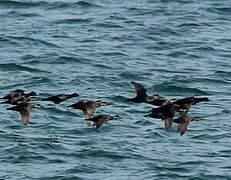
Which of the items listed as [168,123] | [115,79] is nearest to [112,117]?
[168,123]

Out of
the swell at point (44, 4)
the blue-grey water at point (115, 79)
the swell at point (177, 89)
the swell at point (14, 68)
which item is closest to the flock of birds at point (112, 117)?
the blue-grey water at point (115, 79)

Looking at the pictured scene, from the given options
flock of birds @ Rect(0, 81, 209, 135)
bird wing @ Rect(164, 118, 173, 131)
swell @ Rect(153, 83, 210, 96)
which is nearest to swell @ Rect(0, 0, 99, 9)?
swell @ Rect(153, 83, 210, 96)

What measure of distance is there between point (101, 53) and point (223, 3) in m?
10.6

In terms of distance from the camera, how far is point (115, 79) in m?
34.3

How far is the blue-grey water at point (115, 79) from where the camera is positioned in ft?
89.4

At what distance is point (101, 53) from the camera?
3769cm

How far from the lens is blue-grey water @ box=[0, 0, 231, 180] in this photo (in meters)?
27.2

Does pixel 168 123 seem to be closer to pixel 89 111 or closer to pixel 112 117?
pixel 112 117

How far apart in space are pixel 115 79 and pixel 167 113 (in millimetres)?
8544

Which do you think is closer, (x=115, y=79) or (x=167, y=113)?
(x=167, y=113)

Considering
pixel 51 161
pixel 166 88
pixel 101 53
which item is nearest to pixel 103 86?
pixel 166 88

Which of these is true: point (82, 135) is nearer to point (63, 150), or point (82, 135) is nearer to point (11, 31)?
point (63, 150)

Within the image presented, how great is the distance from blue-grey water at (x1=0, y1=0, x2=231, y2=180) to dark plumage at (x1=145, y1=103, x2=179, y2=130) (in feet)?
4.80

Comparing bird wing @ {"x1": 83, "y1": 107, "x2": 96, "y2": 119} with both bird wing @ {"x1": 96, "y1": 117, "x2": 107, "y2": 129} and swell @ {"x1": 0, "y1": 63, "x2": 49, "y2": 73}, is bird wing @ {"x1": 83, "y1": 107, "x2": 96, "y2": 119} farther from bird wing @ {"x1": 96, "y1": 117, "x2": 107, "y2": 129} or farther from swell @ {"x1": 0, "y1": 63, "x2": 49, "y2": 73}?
swell @ {"x1": 0, "y1": 63, "x2": 49, "y2": 73}
